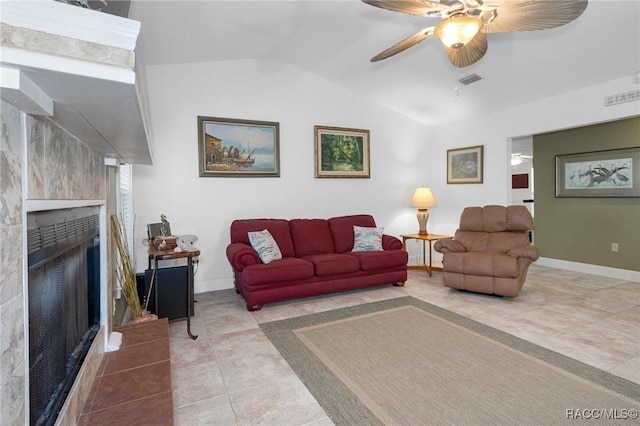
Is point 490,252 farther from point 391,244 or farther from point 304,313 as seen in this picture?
point 304,313

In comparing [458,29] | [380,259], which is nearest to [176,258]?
[380,259]

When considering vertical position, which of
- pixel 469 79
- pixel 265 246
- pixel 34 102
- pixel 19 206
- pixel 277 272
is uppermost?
pixel 469 79

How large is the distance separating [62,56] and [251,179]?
372 cm

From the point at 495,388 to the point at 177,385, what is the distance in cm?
193

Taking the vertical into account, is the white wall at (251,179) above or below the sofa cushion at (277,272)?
above

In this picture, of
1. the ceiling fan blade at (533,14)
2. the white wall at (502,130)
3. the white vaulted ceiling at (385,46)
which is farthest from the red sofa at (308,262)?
the ceiling fan blade at (533,14)

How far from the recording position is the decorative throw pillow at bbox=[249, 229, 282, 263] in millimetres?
3604

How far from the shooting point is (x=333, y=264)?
3744 mm

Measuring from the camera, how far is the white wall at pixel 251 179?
13.1 feet

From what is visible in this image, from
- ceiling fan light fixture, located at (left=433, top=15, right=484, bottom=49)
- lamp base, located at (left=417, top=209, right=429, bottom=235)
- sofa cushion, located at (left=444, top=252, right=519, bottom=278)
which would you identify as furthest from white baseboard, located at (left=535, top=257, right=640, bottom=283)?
ceiling fan light fixture, located at (left=433, top=15, right=484, bottom=49)

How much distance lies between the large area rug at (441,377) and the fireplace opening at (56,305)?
A: 124 cm

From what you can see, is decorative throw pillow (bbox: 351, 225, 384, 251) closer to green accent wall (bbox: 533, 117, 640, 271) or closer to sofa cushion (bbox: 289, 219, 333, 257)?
sofa cushion (bbox: 289, 219, 333, 257)

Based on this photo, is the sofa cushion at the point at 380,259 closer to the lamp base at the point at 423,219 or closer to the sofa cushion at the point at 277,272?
the sofa cushion at the point at 277,272

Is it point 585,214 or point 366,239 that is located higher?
point 585,214
